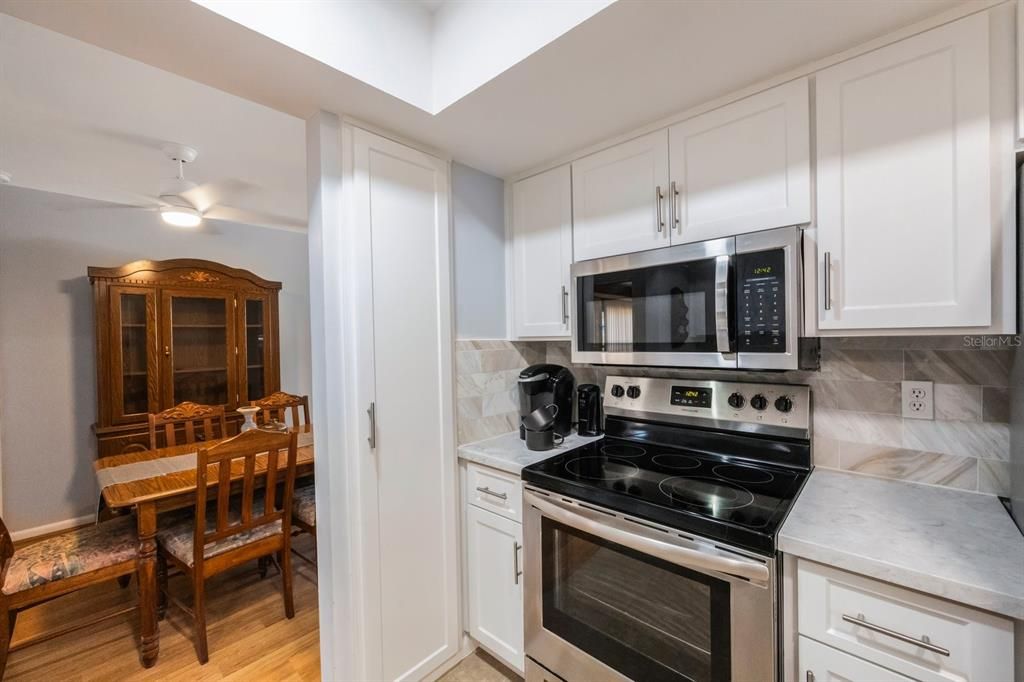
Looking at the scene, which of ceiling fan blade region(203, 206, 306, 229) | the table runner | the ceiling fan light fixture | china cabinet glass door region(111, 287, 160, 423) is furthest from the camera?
ceiling fan blade region(203, 206, 306, 229)

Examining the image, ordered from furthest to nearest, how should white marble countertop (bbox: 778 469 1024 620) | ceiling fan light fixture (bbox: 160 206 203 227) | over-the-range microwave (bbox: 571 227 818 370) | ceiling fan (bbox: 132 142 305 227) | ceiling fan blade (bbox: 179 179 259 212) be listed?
ceiling fan blade (bbox: 179 179 259 212) < ceiling fan light fixture (bbox: 160 206 203 227) < ceiling fan (bbox: 132 142 305 227) < over-the-range microwave (bbox: 571 227 818 370) < white marble countertop (bbox: 778 469 1024 620)

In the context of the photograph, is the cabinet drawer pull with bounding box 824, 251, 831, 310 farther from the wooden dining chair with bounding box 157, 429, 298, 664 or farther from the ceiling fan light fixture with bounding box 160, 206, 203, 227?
the ceiling fan light fixture with bounding box 160, 206, 203, 227

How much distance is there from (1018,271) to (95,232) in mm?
4807

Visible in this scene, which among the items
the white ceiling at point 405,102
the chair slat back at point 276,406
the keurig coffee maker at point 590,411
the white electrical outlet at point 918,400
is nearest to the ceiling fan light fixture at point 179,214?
the white ceiling at point 405,102

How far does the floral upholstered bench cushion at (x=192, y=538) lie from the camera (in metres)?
1.89

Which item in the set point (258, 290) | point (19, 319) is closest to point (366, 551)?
point (258, 290)

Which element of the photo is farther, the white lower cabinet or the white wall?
the white wall

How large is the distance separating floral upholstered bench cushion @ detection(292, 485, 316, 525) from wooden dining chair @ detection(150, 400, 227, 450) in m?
0.88

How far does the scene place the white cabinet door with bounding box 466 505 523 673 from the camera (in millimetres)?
1567

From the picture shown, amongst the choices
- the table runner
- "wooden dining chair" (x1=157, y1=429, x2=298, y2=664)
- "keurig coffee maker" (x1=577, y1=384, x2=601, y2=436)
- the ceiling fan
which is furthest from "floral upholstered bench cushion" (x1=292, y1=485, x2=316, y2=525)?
the ceiling fan

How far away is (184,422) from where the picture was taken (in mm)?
2789

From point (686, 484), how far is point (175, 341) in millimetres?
3667

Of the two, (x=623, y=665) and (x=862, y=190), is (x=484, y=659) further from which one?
(x=862, y=190)

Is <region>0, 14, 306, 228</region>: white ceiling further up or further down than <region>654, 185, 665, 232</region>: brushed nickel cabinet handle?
further up
